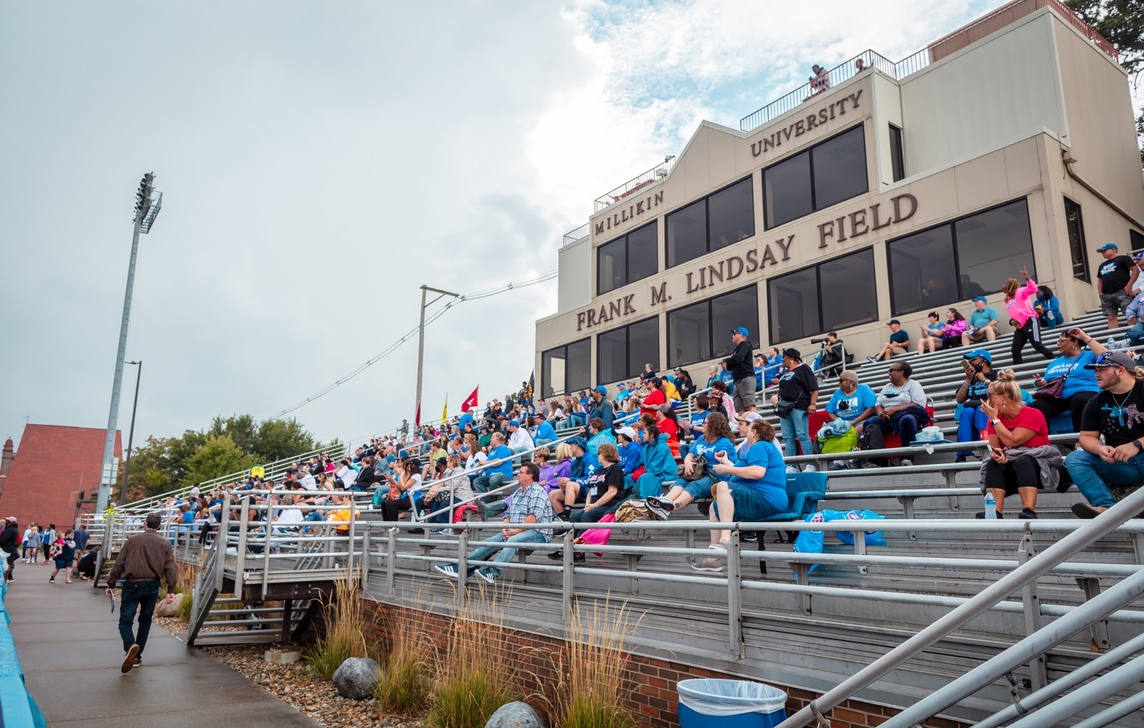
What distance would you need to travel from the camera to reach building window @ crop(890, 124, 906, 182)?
2019 centimetres

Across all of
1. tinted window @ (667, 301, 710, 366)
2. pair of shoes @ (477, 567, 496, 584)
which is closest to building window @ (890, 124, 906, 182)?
tinted window @ (667, 301, 710, 366)

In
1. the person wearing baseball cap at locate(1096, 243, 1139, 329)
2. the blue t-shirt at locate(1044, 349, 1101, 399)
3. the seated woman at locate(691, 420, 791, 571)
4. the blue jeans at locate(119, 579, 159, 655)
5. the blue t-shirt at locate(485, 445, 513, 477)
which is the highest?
the person wearing baseball cap at locate(1096, 243, 1139, 329)

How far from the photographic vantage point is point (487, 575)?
29.6ft

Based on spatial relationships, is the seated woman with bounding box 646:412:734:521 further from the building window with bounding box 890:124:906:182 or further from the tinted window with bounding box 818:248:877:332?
the building window with bounding box 890:124:906:182

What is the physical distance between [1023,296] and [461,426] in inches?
619

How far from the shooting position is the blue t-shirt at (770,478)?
695 centimetres

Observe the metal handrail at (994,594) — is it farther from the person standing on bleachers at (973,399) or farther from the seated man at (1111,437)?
the person standing on bleachers at (973,399)

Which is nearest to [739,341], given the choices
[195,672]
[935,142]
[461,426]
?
[195,672]

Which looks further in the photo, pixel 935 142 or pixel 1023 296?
pixel 935 142

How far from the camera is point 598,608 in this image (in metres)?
6.95

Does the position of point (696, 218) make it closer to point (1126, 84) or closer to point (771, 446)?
point (1126, 84)

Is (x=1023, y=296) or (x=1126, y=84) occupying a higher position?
(x=1126, y=84)

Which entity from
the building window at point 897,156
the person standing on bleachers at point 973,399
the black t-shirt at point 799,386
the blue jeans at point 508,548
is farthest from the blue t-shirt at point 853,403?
the building window at point 897,156

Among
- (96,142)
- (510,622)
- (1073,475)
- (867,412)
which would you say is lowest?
(510,622)
